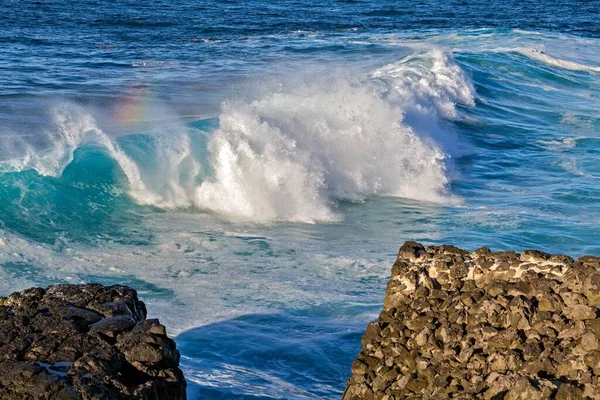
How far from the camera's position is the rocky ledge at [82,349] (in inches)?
246

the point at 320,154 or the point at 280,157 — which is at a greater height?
the point at 280,157

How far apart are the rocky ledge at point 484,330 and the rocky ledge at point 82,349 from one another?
126 centimetres

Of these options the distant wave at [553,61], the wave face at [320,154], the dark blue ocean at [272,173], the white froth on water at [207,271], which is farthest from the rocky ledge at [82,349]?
the distant wave at [553,61]

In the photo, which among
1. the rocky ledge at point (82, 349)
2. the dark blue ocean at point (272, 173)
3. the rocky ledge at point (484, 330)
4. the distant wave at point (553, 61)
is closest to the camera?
the rocky ledge at point (484, 330)

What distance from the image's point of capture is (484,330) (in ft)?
21.0

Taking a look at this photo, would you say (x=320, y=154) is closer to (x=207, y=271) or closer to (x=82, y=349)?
(x=207, y=271)

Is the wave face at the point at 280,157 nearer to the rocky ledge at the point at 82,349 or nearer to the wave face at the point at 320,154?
the wave face at the point at 320,154

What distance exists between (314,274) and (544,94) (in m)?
16.2

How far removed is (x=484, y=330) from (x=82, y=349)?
8.20 ft

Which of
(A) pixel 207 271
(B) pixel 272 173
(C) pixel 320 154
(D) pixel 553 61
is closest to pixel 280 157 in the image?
(B) pixel 272 173

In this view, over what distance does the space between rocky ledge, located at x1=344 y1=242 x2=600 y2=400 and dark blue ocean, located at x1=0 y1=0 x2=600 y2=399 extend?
238 centimetres

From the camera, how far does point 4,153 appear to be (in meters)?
17.7

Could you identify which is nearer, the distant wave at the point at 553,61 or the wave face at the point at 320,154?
the wave face at the point at 320,154

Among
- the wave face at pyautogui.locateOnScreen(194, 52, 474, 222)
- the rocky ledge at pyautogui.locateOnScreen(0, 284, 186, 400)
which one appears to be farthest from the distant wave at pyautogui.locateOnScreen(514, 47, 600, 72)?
the rocky ledge at pyautogui.locateOnScreen(0, 284, 186, 400)
